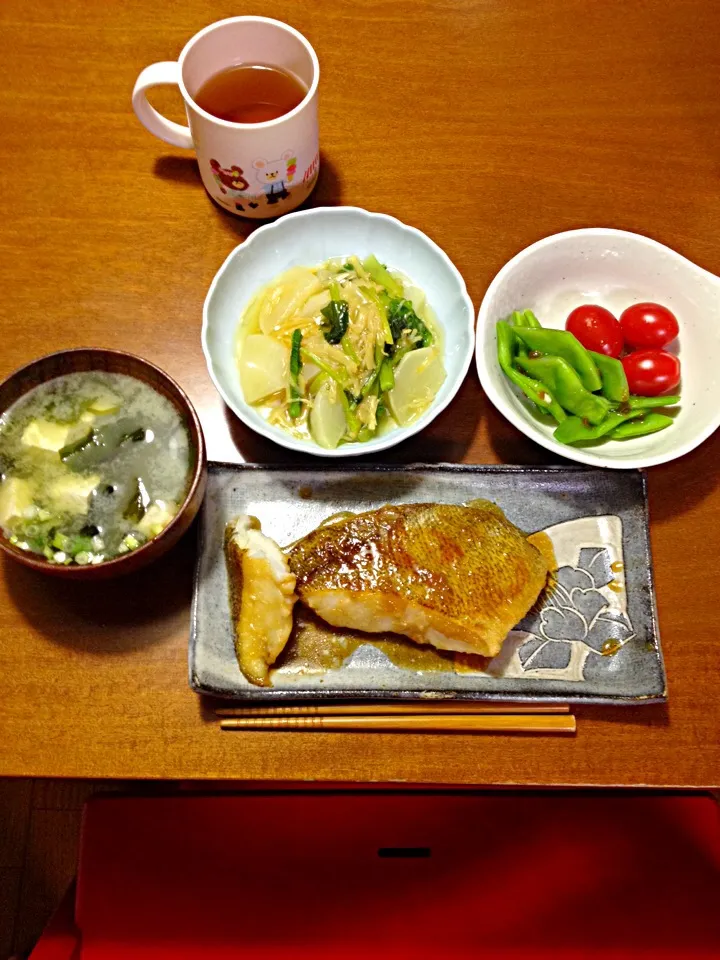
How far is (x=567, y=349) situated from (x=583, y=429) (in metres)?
0.18

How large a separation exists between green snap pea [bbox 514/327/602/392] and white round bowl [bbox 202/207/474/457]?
154 millimetres

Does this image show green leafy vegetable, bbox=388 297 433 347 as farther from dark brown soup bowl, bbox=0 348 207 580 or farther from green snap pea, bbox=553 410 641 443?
dark brown soup bowl, bbox=0 348 207 580

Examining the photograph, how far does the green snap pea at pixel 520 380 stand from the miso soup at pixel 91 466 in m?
0.70

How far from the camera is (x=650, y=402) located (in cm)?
163

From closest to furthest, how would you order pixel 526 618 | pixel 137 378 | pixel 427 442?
1. pixel 137 378
2. pixel 526 618
3. pixel 427 442

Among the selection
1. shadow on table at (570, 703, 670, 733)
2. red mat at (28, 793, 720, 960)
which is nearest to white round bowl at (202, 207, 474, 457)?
shadow on table at (570, 703, 670, 733)

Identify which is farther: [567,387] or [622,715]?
[567,387]

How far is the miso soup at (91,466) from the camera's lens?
4.57 ft

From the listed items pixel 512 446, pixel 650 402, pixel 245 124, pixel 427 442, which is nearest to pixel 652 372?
pixel 650 402

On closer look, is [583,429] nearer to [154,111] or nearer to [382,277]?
[382,277]

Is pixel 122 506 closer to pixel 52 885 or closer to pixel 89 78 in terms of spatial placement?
pixel 89 78

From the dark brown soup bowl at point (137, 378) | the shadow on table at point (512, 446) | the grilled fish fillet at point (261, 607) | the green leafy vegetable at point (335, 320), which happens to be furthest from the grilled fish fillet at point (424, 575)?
the green leafy vegetable at point (335, 320)

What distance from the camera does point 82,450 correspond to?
145cm

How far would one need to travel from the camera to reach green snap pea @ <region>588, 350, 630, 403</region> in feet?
5.22
